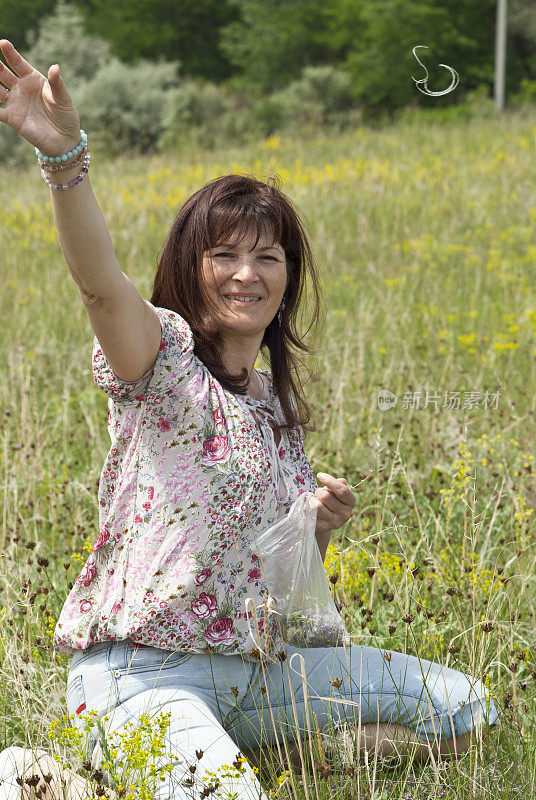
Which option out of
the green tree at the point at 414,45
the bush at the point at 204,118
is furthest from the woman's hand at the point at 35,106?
the green tree at the point at 414,45

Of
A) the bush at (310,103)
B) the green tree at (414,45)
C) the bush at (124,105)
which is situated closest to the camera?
the bush at (124,105)

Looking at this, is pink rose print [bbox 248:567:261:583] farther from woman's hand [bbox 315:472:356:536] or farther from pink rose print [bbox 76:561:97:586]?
pink rose print [bbox 76:561:97:586]

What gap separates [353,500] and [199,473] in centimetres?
36

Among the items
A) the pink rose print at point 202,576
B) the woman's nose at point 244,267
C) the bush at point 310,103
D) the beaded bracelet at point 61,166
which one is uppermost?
the bush at point 310,103

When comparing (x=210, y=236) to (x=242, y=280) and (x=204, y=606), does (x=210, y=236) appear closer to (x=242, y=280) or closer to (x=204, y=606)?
(x=242, y=280)

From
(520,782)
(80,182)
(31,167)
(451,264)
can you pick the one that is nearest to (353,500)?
(520,782)

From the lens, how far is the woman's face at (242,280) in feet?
6.89

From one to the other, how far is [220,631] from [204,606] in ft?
0.25

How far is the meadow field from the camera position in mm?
2141

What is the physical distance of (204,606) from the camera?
192cm

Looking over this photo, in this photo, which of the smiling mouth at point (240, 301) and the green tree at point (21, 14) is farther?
the green tree at point (21, 14)

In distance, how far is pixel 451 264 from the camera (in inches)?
249

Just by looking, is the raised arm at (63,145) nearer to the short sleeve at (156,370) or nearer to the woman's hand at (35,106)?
the woman's hand at (35,106)

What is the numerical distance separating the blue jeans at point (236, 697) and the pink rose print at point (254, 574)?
0.18 meters
